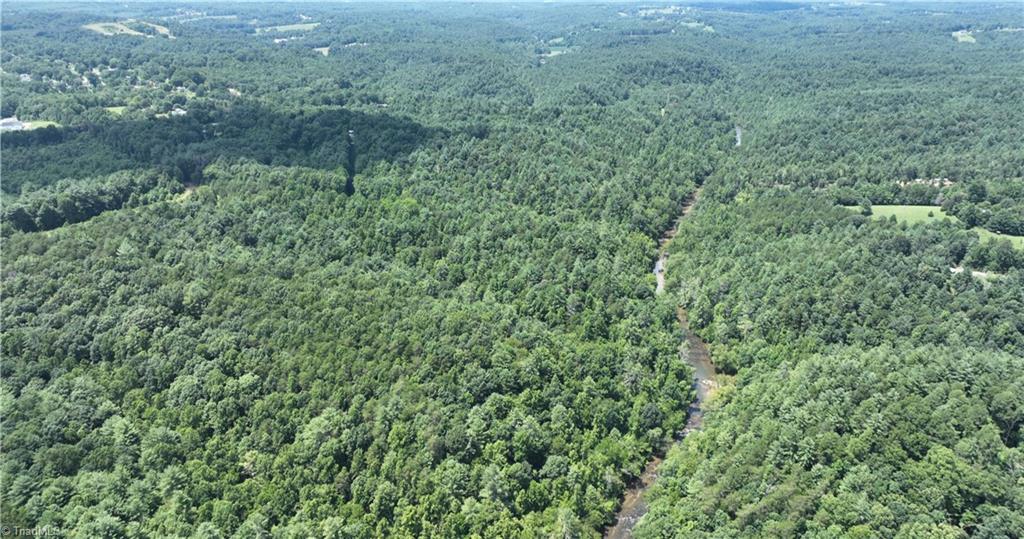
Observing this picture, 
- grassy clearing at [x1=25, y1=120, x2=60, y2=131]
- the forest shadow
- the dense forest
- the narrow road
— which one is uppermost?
grassy clearing at [x1=25, y1=120, x2=60, y2=131]

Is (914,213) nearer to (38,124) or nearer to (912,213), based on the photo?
(912,213)

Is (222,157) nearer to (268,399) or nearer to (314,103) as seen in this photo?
(314,103)

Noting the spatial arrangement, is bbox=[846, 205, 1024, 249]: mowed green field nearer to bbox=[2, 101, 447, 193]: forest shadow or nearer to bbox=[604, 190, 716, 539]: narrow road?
bbox=[604, 190, 716, 539]: narrow road

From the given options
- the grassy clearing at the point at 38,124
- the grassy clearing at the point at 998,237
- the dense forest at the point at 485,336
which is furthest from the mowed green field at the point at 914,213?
the grassy clearing at the point at 38,124

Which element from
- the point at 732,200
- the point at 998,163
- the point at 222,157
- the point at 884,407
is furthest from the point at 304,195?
the point at 998,163

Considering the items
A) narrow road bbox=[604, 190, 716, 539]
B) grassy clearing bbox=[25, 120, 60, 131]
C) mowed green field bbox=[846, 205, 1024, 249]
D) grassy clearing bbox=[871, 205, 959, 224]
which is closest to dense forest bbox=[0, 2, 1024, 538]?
mowed green field bbox=[846, 205, 1024, 249]
